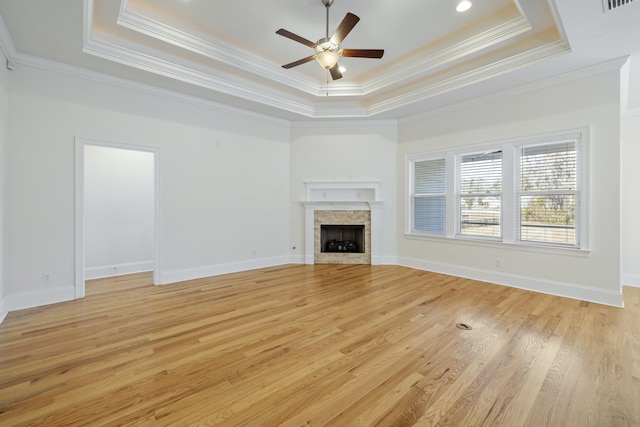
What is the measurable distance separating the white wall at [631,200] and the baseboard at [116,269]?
856 centimetres

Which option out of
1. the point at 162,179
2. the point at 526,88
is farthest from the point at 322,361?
the point at 526,88

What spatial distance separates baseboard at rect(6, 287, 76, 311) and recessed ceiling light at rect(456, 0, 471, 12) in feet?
20.1

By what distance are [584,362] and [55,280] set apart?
584 cm

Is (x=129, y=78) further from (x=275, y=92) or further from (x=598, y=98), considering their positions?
(x=598, y=98)

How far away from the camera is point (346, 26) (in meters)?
2.86

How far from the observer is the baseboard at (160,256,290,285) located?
179 inches

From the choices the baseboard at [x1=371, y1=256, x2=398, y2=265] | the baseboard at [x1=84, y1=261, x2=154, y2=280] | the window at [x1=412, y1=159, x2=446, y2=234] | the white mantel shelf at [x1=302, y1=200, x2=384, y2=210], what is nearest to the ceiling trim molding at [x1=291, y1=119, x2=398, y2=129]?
the window at [x1=412, y1=159, x2=446, y2=234]

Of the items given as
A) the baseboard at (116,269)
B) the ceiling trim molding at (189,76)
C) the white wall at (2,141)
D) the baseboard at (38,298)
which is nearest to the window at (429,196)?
the ceiling trim molding at (189,76)

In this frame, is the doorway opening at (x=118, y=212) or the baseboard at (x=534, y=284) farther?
the doorway opening at (x=118, y=212)

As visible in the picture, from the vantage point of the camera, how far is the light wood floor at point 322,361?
170cm

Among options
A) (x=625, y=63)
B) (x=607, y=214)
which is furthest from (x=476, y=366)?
(x=625, y=63)

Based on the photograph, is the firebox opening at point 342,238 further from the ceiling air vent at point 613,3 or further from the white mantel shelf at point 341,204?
the ceiling air vent at point 613,3

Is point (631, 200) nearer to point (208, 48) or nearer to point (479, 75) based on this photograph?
point (479, 75)

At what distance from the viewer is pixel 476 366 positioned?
7.18ft
